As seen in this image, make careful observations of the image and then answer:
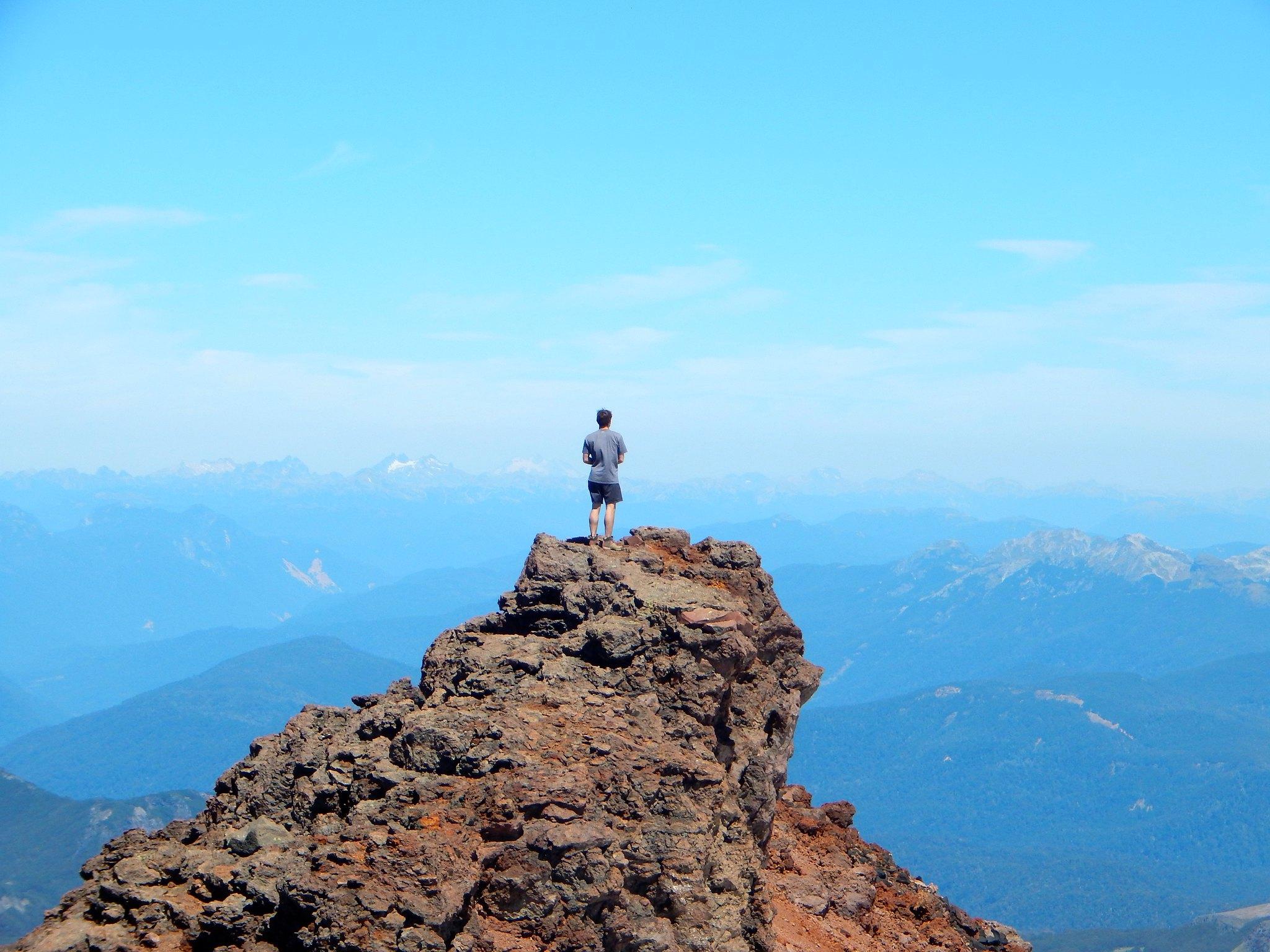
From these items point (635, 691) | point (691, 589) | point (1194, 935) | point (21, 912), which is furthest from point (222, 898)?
point (21, 912)

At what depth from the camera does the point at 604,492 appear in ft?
81.9

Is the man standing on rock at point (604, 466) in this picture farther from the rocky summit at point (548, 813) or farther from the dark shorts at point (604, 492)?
the rocky summit at point (548, 813)

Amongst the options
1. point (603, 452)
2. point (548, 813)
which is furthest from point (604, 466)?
point (548, 813)

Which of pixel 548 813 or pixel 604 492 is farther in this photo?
pixel 604 492

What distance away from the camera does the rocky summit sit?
14156 millimetres

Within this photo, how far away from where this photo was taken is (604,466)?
24.7 meters

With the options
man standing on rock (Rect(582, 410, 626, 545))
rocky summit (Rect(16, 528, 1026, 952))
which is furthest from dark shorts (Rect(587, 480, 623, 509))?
rocky summit (Rect(16, 528, 1026, 952))

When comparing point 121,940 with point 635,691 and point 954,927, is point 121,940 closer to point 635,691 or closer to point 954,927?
point 635,691

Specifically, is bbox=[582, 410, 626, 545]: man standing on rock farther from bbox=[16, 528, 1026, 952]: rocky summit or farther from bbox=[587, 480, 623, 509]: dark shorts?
bbox=[16, 528, 1026, 952]: rocky summit

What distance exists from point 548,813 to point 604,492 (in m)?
10.4

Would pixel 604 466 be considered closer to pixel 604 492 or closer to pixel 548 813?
pixel 604 492

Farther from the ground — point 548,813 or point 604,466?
point 604,466

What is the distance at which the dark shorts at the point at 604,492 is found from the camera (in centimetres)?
2475

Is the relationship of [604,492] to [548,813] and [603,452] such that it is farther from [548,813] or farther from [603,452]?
[548,813]
